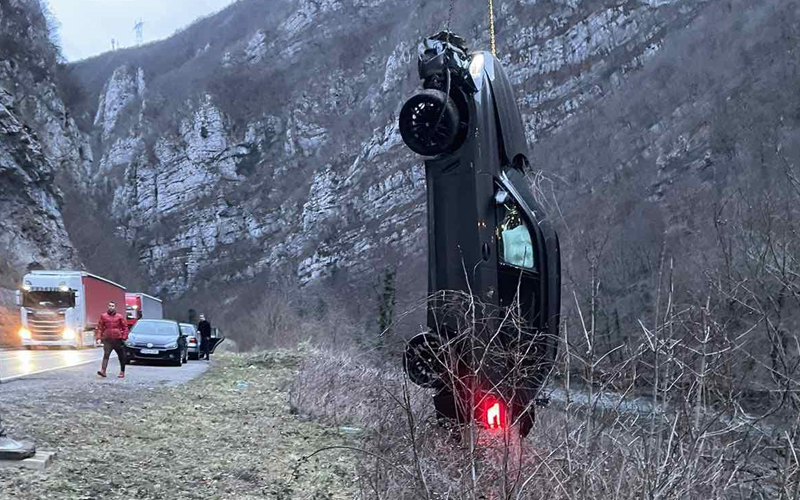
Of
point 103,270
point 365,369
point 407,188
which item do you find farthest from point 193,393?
point 407,188

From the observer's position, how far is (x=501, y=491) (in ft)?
13.3

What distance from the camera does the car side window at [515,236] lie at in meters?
6.23

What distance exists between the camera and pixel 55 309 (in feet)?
103

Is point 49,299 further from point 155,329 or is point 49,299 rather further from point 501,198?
point 501,198

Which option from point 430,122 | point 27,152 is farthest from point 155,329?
point 27,152

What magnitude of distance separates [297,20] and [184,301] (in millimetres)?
70533

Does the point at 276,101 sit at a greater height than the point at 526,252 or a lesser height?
greater

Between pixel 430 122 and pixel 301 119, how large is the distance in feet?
414

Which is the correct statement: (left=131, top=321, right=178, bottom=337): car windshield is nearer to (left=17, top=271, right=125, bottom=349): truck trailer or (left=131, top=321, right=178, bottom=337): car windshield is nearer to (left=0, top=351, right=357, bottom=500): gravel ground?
(left=0, top=351, right=357, bottom=500): gravel ground

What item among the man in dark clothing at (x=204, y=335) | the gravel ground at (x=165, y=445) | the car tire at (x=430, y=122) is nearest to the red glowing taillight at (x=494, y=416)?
the gravel ground at (x=165, y=445)

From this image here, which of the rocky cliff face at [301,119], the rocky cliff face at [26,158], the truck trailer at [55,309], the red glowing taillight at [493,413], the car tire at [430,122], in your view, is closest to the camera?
the red glowing taillight at [493,413]

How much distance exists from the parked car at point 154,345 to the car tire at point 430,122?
17028 millimetres

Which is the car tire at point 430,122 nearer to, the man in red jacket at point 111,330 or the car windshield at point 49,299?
the man in red jacket at point 111,330

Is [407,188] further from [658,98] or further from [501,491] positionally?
[501,491]
